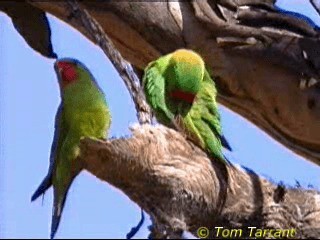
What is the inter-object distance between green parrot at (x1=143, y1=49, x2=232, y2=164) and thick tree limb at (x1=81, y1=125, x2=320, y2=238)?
0.52ft

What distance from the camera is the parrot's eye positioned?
2.36m

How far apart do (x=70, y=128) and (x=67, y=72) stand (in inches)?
8.6

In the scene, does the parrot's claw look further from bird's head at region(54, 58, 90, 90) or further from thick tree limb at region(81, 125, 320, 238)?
bird's head at region(54, 58, 90, 90)

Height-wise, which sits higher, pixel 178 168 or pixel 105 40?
pixel 105 40

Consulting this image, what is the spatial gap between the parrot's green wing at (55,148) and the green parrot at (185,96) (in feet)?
0.77

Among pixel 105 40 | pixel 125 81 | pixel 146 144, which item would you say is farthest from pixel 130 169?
pixel 105 40

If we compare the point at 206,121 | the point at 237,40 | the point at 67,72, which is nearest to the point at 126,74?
the point at 206,121

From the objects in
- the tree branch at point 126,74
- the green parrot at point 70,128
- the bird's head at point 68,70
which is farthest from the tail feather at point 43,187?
the tree branch at point 126,74

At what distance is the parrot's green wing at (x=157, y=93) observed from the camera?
2.14 m

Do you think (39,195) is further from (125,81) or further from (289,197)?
(289,197)

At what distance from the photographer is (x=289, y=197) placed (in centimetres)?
210

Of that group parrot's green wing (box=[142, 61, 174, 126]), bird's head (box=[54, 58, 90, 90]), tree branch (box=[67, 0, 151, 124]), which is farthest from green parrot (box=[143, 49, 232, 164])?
bird's head (box=[54, 58, 90, 90])

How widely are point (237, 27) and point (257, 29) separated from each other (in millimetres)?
56

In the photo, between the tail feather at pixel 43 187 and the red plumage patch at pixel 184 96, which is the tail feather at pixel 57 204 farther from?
the red plumage patch at pixel 184 96
